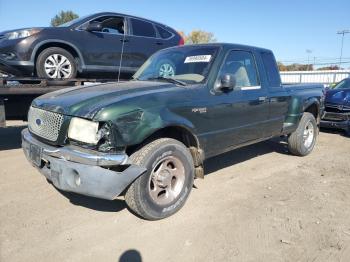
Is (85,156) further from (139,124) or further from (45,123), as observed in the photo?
(45,123)

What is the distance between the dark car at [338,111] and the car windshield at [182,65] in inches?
225

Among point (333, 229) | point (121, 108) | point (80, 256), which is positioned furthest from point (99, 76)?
point (333, 229)

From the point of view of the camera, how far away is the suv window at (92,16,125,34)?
706cm

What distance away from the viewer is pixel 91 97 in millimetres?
3672

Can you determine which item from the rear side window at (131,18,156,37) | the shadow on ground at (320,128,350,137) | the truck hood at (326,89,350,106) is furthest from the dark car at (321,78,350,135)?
the rear side window at (131,18,156,37)

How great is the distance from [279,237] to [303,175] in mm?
2314

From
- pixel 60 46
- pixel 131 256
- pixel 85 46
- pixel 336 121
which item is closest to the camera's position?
pixel 131 256

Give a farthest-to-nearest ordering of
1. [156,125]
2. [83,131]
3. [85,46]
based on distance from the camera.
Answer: [85,46] → [156,125] → [83,131]

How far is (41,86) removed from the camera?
5.57m

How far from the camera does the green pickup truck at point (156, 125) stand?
337 cm

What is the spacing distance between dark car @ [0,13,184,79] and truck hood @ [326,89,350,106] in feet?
14.6

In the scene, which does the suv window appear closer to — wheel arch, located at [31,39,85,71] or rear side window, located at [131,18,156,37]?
rear side window, located at [131,18,156,37]

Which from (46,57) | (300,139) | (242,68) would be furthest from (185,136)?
(46,57)

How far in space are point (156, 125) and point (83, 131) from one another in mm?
725
